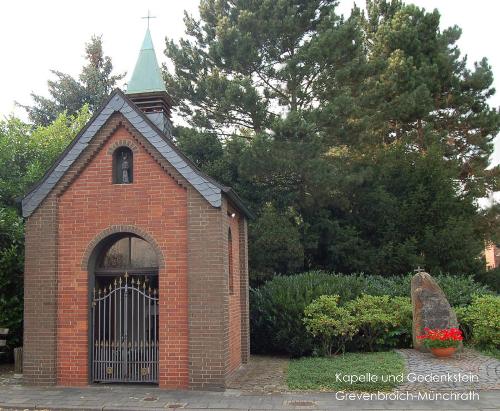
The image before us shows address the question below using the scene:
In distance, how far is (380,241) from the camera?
22.9m

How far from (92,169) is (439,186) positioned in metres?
16.2

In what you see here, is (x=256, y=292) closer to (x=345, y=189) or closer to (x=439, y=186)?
(x=345, y=189)

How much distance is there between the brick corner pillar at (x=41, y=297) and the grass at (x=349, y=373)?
5.27 metres

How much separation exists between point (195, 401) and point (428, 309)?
6980mm

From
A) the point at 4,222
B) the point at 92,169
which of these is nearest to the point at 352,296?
the point at 92,169

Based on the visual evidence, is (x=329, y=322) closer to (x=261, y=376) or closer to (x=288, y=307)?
(x=288, y=307)

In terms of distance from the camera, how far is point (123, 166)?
39.1 ft

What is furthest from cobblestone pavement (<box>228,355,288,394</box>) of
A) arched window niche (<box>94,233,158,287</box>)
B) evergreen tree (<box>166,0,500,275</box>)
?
evergreen tree (<box>166,0,500,275</box>)

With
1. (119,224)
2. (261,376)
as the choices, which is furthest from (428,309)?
(119,224)

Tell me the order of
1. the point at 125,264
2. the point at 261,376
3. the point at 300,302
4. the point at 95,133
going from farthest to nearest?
the point at 300,302 < the point at 261,376 < the point at 125,264 < the point at 95,133

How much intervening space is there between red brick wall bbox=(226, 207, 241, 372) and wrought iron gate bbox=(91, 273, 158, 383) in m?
1.86

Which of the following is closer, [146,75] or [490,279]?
[146,75]

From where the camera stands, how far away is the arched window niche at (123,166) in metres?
11.9

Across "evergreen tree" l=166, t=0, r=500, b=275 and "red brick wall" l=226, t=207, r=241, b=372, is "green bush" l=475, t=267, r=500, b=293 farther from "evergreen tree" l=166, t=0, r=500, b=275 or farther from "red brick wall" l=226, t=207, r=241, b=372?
"red brick wall" l=226, t=207, r=241, b=372
